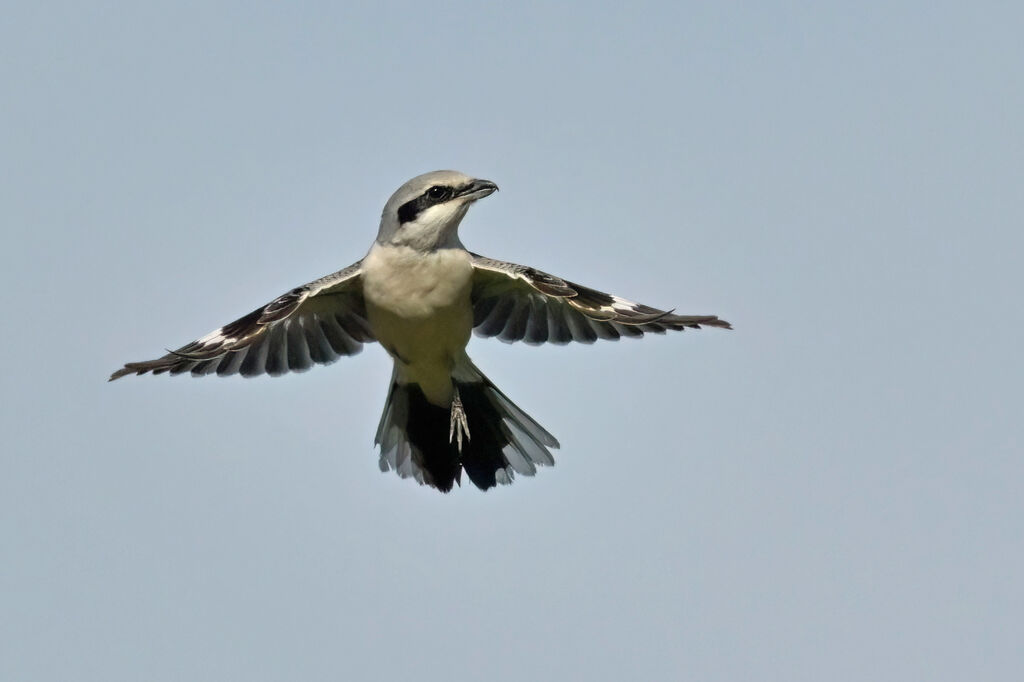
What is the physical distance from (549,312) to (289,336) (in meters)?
2.17

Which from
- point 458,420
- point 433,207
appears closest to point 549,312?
point 458,420

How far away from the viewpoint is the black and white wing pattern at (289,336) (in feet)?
38.8

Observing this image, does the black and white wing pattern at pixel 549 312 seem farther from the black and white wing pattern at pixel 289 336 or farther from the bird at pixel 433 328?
the black and white wing pattern at pixel 289 336

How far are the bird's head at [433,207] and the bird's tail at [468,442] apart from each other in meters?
1.84

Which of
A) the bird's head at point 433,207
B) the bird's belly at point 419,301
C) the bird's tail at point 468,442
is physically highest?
the bird's head at point 433,207

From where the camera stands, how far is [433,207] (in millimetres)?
12016

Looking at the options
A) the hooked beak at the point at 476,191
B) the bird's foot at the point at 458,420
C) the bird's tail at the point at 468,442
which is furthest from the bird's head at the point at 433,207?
the bird's tail at the point at 468,442

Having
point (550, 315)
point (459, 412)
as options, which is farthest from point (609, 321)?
point (459, 412)

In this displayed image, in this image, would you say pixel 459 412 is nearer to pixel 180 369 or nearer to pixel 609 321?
pixel 609 321

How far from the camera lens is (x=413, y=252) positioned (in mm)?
12039

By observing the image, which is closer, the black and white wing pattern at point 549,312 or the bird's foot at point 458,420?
the black and white wing pattern at point 549,312

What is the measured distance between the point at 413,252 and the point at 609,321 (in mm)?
1696

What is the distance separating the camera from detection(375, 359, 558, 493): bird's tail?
13.4m

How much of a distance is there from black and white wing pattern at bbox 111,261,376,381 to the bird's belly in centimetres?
32
